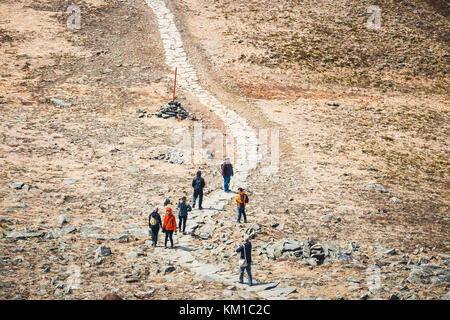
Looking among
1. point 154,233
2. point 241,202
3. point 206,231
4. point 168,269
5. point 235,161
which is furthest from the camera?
point 235,161

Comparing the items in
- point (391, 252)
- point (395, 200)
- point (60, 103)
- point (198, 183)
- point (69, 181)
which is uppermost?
point (60, 103)

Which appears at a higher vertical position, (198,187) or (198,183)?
(198,183)

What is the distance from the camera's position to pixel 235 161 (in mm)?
26688

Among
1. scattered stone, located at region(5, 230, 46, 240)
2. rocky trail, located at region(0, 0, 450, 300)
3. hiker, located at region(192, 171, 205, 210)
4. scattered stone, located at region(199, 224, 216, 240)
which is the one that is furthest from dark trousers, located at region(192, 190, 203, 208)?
scattered stone, located at region(5, 230, 46, 240)

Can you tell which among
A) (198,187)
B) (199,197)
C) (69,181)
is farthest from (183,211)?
(69,181)

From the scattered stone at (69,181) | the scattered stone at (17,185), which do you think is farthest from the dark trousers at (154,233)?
the scattered stone at (17,185)

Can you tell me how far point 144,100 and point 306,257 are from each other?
820 inches

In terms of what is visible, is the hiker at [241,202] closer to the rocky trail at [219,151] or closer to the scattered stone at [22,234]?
the rocky trail at [219,151]

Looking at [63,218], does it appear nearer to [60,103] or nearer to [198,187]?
[198,187]

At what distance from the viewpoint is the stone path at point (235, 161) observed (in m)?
15.2

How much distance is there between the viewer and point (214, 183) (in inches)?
930

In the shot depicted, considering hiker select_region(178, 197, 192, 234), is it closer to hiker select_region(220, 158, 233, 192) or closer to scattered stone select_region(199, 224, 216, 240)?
scattered stone select_region(199, 224, 216, 240)

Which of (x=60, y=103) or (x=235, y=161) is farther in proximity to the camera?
(x=60, y=103)

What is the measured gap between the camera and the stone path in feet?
50.0
